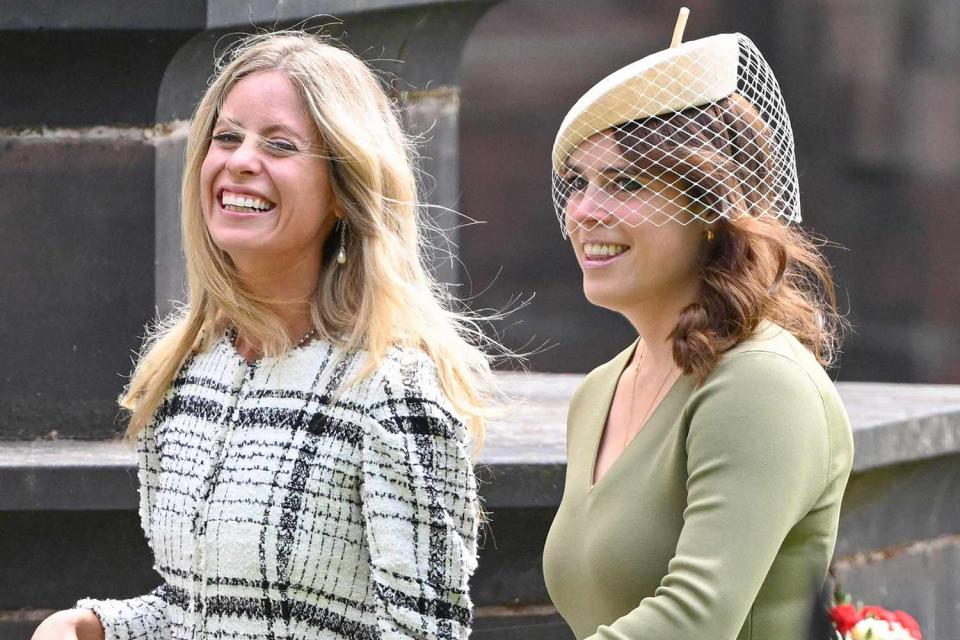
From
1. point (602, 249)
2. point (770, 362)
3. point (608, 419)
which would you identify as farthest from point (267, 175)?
point (770, 362)

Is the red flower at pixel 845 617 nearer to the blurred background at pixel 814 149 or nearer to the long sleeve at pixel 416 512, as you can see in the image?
the long sleeve at pixel 416 512

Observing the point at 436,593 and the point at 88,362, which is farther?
the point at 88,362

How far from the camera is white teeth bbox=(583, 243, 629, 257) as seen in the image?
2.46 meters

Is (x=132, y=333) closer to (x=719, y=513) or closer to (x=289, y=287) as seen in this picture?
(x=289, y=287)

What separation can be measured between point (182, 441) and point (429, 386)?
40 cm

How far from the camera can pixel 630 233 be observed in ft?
7.97

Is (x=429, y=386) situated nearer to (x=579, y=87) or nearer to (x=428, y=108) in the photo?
(x=428, y=108)

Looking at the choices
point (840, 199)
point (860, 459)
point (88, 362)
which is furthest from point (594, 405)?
point (840, 199)

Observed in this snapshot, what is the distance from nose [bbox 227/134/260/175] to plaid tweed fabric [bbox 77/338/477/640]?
27 centimetres

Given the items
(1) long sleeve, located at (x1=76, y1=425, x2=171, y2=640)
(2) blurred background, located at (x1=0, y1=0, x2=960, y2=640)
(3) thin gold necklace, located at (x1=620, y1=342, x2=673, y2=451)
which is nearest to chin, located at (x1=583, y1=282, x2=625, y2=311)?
(3) thin gold necklace, located at (x1=620, y1=342, x2=673, y2=451)

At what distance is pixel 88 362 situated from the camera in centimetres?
417

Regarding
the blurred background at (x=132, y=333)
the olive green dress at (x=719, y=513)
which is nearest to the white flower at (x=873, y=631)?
the olive green dress at (x=719, y=513)

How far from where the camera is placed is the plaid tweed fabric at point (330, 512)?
7.66ft

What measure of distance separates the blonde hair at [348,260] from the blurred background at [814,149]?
19.7 feet
